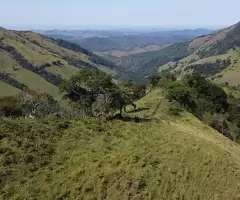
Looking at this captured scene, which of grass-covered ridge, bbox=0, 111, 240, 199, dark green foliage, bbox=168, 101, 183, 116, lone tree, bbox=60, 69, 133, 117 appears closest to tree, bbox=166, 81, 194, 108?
dark green foliage, bbox=168, 101, 183, 116

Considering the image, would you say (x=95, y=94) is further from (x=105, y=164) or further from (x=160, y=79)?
(x=160, y=79)

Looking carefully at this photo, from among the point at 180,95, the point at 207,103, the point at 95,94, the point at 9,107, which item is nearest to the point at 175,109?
the point at 180,95

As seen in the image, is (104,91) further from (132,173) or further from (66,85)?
(132,173)

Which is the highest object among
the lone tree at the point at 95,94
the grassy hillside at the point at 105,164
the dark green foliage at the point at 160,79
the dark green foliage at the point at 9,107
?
the grassy hillside at the point at 105,164

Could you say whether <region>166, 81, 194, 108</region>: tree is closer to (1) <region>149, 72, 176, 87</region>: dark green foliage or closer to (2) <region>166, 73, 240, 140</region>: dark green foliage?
(2) <region>166, 73, 240, 140</region>: dark green foliage

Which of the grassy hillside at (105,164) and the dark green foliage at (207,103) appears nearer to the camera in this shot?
the grassy hillside at (105,164)

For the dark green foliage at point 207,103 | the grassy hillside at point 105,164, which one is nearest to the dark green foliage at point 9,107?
the dark green foliage at point 207,103

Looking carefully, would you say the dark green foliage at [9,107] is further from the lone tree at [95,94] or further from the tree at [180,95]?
the tree at [180,95]
